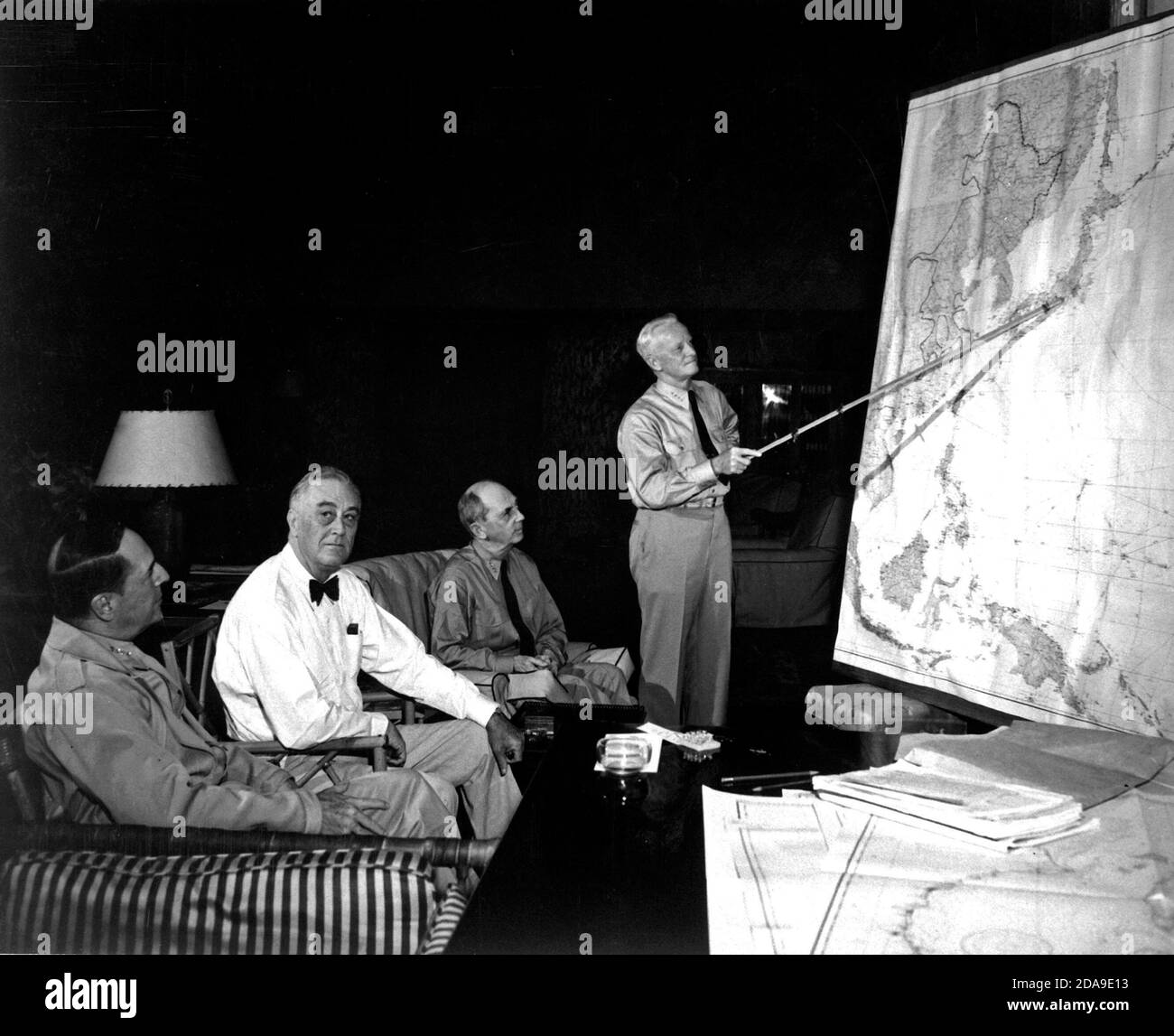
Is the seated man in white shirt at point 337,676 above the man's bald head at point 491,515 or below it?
below

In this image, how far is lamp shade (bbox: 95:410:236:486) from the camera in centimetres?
347

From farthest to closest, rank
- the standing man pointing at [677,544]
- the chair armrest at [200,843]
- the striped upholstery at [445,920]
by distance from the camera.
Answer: the standing man pointing at [677,544], the chair armrest at [200,843], the striped upholstery at [445,920]

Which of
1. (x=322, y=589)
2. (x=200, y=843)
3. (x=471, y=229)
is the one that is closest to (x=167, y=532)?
(x=322, y=589)

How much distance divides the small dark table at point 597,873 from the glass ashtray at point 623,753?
0.11ft

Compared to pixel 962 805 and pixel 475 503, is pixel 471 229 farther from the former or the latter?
pixel 962 805

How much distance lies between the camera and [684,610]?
13.1 feet

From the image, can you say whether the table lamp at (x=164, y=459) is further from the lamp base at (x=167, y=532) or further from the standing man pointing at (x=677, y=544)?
the standing man pointing at (x=677, y=544)

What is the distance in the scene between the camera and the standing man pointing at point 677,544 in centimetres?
397

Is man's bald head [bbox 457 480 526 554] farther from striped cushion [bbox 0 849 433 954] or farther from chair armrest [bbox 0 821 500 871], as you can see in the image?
→ striped cushion [bbox 0 849 433 954]

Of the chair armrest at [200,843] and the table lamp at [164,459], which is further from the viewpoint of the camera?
the table lamp at [164,459]

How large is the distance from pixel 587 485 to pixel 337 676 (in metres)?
1.70

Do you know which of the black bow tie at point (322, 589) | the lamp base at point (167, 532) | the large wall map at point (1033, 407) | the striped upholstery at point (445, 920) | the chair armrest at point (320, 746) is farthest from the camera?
the lamp base at point (167, 532)

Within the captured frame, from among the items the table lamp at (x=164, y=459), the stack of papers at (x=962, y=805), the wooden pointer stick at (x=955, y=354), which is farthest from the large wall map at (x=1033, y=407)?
the table lamp at (x=164, y=459)
